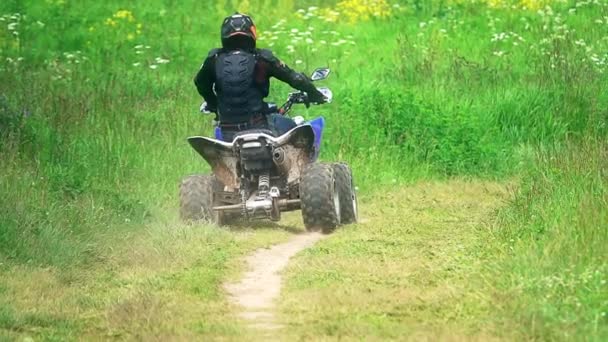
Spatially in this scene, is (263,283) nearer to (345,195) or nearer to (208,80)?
(345,195)

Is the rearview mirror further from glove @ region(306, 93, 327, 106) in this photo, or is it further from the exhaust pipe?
the exhaust pipe

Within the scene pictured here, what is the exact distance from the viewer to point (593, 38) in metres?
20.8

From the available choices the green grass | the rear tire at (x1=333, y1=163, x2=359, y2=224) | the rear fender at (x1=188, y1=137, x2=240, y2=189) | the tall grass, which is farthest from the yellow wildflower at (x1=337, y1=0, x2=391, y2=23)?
the tall grass

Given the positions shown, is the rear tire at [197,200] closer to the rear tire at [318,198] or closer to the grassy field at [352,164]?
the grassy field at [352,164]

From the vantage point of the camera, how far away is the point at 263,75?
13.8 meters

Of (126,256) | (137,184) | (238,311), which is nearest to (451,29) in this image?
(137,184)

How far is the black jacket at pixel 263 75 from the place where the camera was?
1367 cm

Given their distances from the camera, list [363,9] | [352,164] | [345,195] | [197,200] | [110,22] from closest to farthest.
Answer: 1. [197,200]
2. [345,195]
3. [352,164]
4. [110,22]
5. [363,9]

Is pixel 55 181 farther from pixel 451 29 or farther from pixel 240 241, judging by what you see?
pixel 451 29

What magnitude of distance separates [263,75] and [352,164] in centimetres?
351

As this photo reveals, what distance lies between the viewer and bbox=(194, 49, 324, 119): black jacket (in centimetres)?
1367

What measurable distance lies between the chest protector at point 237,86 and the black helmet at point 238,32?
0.08 m

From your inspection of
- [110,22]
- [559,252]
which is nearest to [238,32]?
[559,252]

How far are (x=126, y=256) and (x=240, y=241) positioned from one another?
1.31m
